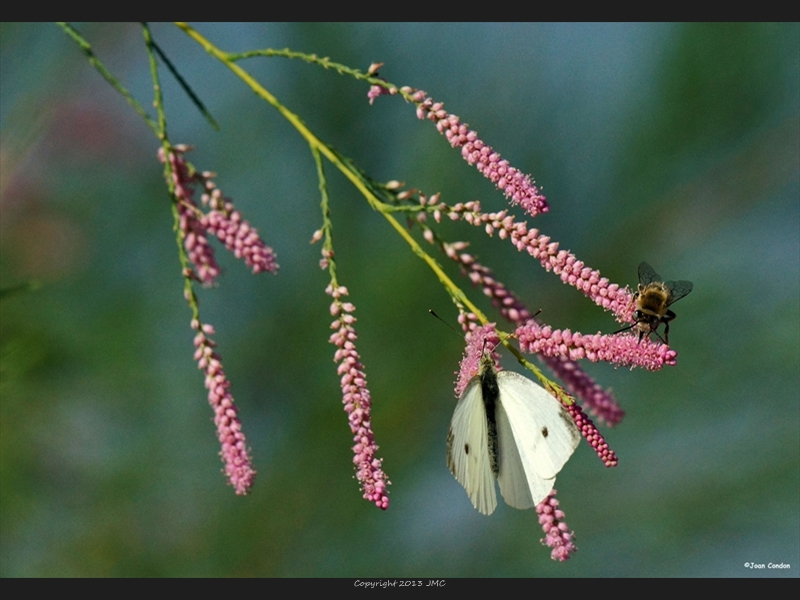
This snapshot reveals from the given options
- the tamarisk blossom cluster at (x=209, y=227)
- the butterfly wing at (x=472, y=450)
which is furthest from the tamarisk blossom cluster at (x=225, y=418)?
the butterfly wing at (x=472, y=450)

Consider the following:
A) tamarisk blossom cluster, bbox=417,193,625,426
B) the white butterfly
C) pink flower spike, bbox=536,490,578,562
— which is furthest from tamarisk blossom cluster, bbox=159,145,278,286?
pink flower spike, bbox=536,490,578,562

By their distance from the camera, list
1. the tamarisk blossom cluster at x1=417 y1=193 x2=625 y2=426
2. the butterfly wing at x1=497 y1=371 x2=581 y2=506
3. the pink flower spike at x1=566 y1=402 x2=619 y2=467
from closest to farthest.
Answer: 1. the pink flower spike at x1=566 y1=402 x2=619 y2=467
2. the butterfly wing at x1=497 y1=371 x2=581 y2=506
3. the tamarisk blossom cluster at x1=417 y1=193 x2=625 y2=426

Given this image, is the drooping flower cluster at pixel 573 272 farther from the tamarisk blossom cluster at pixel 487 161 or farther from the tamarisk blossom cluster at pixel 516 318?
the tamarisk blossom cluster at pixel 516 318

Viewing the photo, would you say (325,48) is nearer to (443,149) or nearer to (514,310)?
(443,149)

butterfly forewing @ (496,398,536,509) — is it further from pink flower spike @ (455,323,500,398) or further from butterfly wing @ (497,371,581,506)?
pink flower spike @ (455,323,500,398)

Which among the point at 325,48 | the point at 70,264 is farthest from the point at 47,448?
the point at 325,48

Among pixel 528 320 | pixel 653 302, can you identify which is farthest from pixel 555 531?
pixel 653 302

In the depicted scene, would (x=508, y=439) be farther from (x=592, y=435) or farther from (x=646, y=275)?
(x=646, y=275)
